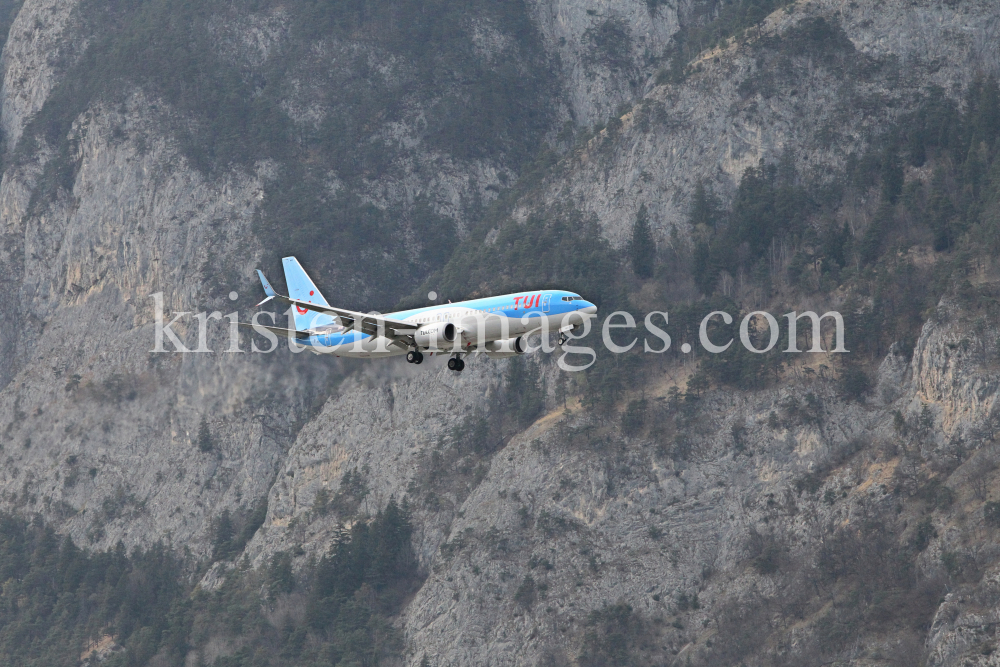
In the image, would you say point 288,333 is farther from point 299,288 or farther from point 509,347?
point 299,288

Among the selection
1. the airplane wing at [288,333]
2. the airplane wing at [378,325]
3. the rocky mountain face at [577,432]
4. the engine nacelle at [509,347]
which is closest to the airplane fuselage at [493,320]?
the engine nacelle at [509,347]

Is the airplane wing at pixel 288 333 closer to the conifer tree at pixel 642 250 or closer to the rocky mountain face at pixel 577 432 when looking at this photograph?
the rocky mountain face at pixel 577 432

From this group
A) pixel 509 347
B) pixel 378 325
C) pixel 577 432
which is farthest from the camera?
pixel 577 432

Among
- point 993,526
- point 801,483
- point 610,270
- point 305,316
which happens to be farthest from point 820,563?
point 305,316

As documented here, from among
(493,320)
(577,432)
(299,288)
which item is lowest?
(577,432)

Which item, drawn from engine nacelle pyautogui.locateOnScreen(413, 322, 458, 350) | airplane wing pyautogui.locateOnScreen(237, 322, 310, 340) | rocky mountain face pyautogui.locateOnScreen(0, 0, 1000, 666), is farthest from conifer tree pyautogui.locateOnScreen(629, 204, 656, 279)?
engine nacelle pyautogui.locateOnScreen(413, 322, 458, 350)

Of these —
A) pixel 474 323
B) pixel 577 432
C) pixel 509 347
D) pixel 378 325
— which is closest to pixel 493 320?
pixel 474 323
